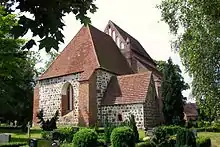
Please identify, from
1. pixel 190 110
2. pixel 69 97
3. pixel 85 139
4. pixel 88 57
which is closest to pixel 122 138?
pixel 85 139

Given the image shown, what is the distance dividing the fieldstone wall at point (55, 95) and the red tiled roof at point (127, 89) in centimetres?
270

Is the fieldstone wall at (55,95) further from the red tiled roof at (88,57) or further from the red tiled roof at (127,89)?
the red tiled roof at (127,89)

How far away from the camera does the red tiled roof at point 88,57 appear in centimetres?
2739

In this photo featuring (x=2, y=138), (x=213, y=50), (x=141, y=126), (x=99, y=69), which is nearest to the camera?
(x=213, y=50)

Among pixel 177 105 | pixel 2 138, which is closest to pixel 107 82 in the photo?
pixel 177 105

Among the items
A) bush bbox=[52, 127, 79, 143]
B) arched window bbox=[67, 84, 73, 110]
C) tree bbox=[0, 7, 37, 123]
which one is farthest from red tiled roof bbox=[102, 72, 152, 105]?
bush bbox=[52, 127, 79, 143]

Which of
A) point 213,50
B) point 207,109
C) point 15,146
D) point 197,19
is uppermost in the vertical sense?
point 197,19

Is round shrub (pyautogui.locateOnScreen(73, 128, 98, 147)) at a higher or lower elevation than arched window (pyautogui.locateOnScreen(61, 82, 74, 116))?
lower

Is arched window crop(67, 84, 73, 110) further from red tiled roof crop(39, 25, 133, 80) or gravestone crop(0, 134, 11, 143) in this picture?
gravestone crop(0, 134, 11, 143)

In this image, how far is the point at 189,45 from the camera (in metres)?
14.6

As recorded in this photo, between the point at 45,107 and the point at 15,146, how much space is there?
13.6 metres

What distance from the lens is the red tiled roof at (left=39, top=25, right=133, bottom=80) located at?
27.4m

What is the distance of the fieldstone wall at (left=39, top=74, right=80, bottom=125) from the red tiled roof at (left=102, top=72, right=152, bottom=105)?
8.87 feet

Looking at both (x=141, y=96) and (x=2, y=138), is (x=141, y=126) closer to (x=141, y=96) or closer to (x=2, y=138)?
(x=141, y=96)
